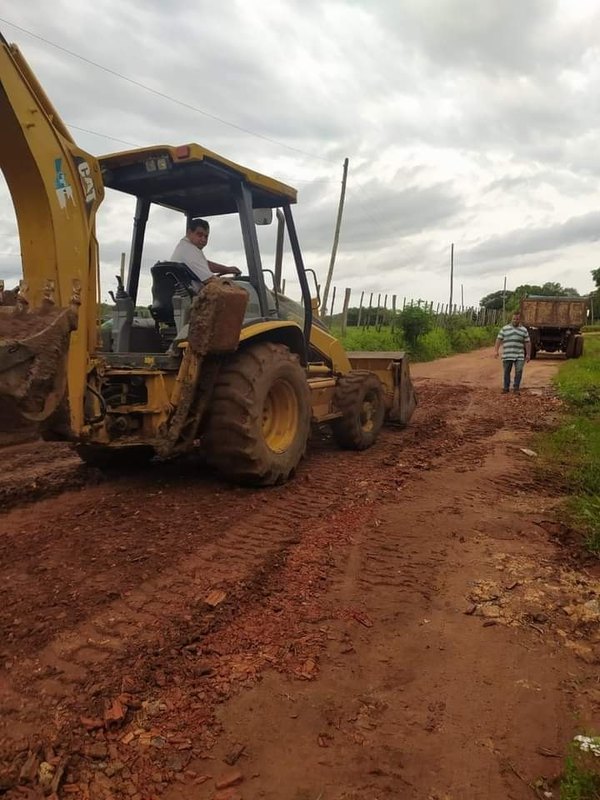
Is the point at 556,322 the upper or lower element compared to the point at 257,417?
upper

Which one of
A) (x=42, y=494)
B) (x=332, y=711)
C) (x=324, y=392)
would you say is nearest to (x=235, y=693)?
(x=332, y=711)

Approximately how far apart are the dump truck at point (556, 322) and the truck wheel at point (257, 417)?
19.5 m

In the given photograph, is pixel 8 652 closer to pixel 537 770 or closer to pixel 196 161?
pixel 537 770

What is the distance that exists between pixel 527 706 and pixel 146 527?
8.47 feet

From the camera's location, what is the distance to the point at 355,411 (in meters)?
6.92

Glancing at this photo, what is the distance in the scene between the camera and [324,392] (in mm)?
6656

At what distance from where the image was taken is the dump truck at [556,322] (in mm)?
23328

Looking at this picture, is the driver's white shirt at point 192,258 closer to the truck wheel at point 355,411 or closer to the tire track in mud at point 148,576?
the tire track in mud at point 148,576

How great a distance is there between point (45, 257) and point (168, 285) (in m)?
1.49

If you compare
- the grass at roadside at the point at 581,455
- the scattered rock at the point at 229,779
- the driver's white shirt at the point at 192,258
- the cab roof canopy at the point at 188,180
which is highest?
the cab roof canopy at the point at 188,180

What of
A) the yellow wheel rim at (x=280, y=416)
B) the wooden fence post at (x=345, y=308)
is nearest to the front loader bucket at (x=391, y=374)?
the yellow wheel rim at (x=280, y=416)

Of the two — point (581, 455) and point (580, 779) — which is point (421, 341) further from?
point (580, 779)

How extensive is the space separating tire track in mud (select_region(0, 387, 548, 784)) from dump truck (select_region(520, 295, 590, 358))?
1943cm

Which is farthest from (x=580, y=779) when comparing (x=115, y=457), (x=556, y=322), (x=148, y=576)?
(x=556, y=322)
